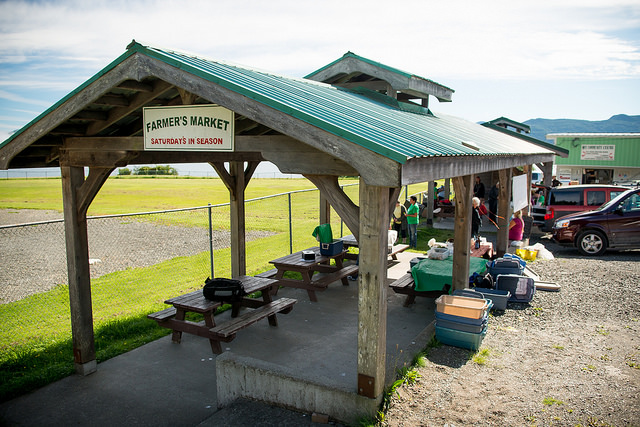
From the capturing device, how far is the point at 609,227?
13.7 meters

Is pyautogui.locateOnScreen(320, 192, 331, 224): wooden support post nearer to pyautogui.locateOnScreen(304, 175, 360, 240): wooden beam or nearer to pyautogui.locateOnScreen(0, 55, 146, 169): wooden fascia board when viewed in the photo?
pyautogui.locateOnScreen(0, 55, 146, 169): wooden fascia board

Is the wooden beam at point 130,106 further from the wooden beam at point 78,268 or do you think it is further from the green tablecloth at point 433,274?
the green tablecloth at point 433,274

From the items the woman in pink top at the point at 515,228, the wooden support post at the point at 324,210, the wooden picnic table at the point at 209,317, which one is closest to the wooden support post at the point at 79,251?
the wooden picnic table at the point at 209,317

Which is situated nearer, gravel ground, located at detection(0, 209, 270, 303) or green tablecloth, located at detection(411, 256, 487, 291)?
green tablecloth, located at detection(411, 256, 487, 291)

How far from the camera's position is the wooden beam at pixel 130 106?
5.87m

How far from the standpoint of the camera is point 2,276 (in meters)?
12.1

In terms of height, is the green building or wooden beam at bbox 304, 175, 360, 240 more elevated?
the green building

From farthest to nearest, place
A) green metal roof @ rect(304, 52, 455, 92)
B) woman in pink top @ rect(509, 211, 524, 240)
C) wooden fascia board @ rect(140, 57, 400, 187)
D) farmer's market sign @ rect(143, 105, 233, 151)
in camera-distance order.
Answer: woman in pink top @ rect(509, 211, 524, 240) → green metal roof @ rect(304, 52, 455, 92) → farmer's market sign @ rect(143, 105, 233, 151) → wooden fascia board @ rect(140, 57, 400, 187)

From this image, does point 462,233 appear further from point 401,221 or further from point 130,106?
point 401,221

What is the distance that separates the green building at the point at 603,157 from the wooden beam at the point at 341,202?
35193mm

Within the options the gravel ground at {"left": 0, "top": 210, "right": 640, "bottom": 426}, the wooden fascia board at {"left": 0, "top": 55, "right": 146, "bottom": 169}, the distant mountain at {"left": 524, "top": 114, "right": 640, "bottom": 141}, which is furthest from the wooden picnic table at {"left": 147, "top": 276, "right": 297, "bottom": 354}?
the distant mountain at {"left": 524, "top": 114, "right": 640, "bottom": 141}

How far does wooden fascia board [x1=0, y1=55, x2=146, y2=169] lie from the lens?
533 cm

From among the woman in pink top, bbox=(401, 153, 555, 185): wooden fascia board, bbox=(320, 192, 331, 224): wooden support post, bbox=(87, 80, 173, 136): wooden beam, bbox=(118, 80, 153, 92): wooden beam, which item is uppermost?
bbox=(118, 80, 153, 92): wooden beam

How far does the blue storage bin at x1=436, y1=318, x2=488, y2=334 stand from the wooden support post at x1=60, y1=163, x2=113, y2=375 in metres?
4.75
